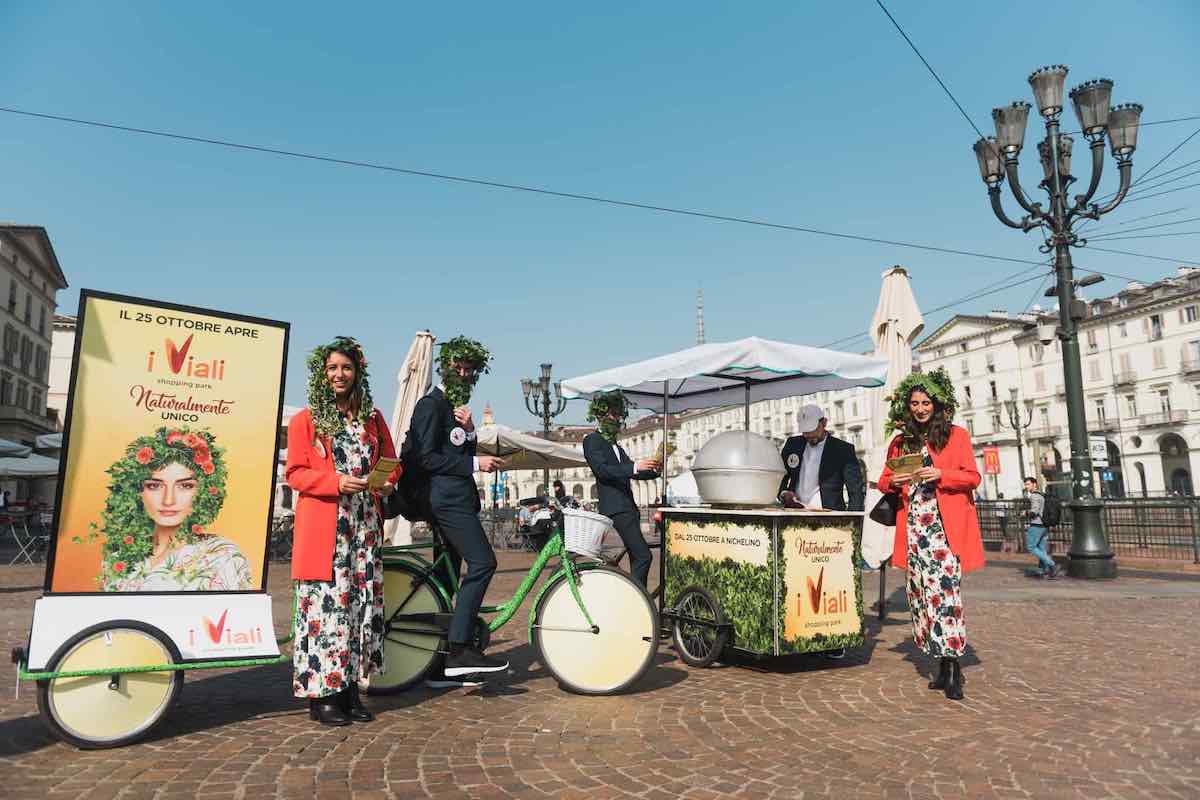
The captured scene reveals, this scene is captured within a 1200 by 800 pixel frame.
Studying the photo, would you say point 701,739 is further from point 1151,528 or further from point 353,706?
point 1151,528

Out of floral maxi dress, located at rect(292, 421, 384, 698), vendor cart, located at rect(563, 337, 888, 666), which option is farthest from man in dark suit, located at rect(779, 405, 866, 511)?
floral maxi dress, located at rect(292, 421, 384, 698)

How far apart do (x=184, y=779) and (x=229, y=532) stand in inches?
51.7

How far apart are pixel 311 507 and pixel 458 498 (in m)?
0.94

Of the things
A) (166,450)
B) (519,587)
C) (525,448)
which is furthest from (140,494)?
(525,448)

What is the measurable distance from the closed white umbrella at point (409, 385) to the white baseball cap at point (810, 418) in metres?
7.39

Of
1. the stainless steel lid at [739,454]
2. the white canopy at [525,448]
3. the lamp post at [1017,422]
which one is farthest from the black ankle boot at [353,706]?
the lamp post at [1017,422]

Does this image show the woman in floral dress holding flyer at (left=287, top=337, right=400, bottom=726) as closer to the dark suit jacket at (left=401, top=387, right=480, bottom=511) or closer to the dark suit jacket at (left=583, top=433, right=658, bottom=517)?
the dark suit jacket at (left=401, top=387, right=480, bottom=511)

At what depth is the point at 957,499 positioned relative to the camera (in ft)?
15.5

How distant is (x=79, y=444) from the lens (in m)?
3.77

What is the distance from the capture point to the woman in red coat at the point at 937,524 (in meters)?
4.64

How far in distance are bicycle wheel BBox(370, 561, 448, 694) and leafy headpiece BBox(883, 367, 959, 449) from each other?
3.19 metres

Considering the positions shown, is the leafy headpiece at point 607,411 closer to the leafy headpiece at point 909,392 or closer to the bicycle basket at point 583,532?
the bicycle basket at point 583,532

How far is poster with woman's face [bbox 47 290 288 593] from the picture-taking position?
378cm

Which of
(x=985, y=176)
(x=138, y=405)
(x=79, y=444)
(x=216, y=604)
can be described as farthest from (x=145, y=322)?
(x=985, y=176)
